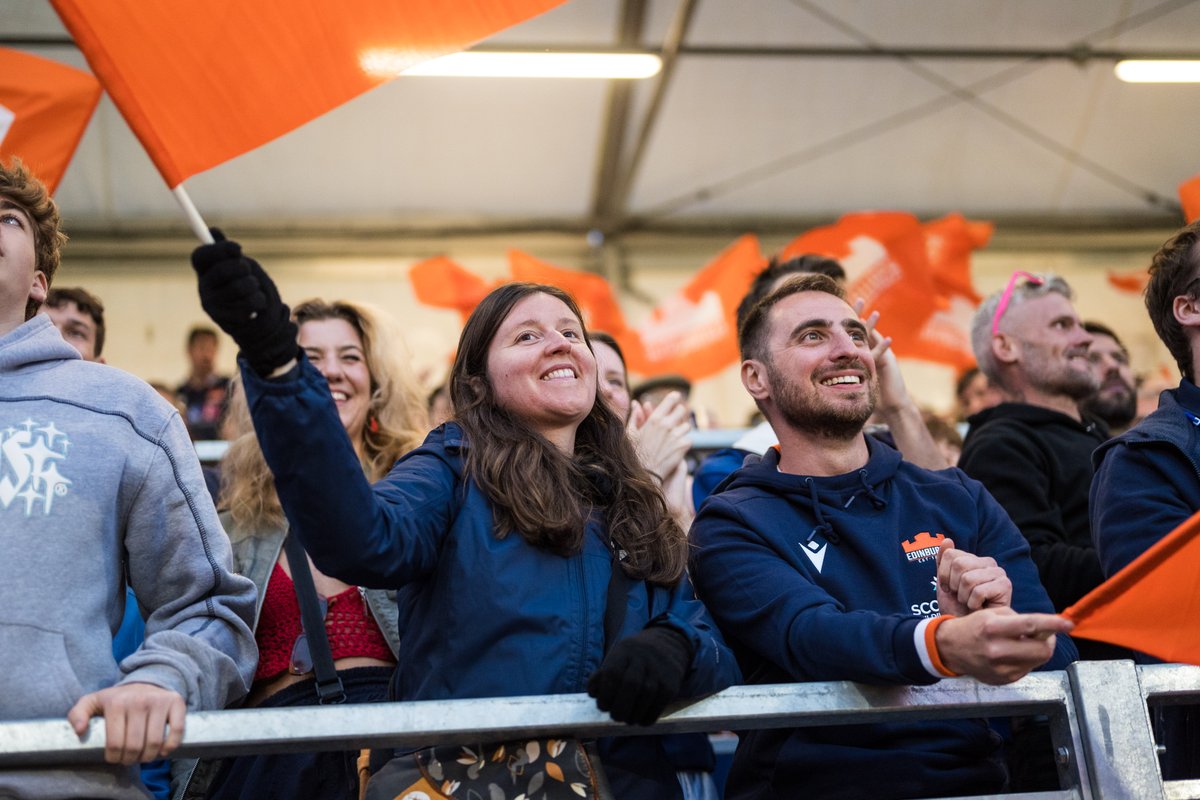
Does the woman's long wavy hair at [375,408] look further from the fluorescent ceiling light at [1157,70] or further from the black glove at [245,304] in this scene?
the fluorescent ceiling light at [1157,70]

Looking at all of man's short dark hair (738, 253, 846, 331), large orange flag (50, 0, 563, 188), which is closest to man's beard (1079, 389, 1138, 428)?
man's short dark hair (738, 253, 846, 331)

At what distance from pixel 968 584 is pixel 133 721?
5.41ft

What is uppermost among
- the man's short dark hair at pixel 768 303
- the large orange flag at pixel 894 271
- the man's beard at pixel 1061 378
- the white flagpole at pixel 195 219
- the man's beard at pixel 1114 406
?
the large orange flag at pixel 894 271

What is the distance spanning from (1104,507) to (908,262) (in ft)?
19.2

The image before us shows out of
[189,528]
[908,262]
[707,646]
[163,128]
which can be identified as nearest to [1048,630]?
[707,646]

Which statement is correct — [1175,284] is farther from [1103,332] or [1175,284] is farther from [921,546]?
[1103,332]

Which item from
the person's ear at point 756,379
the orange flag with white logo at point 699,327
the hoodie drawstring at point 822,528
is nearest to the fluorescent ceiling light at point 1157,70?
the orange flag with white logo at point 699,327

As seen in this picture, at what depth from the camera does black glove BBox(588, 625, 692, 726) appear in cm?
224

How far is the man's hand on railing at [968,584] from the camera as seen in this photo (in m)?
2.60

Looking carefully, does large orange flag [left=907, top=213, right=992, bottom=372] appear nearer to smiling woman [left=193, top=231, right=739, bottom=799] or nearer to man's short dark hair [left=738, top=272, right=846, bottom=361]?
man's short dark hair [left=738, top=272, right=846, bottom=361]

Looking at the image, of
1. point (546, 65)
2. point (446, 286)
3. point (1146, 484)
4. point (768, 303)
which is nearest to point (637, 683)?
point (1146, 484)

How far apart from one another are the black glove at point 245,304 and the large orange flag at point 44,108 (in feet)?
9.97

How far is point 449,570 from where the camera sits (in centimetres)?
266

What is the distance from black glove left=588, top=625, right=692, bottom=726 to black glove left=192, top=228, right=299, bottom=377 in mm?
801
